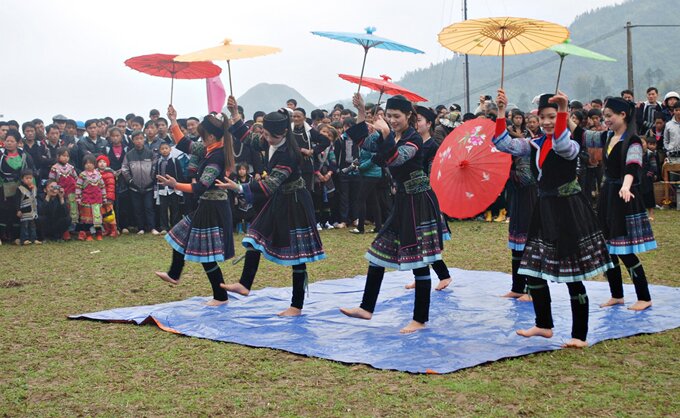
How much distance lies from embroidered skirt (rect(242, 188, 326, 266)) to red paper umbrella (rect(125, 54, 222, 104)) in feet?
7.04

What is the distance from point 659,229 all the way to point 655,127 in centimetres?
367

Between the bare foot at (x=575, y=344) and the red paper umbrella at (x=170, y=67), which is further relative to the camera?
the red paper umbrella at (x=170, y=67)

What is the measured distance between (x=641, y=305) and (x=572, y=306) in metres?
1.37

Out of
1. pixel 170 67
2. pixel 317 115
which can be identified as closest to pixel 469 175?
pixel 170 67

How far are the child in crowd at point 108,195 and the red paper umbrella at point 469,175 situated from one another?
789 centimetres

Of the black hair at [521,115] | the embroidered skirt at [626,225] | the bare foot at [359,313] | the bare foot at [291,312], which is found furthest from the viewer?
the black hair at [521,115]

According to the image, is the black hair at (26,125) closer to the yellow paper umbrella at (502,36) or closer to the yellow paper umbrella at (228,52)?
the yellow paper umbrella at (228,52)

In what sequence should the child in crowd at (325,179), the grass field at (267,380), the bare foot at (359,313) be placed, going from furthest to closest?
1. the child in crowd at (325,179)
2. the bare foot at (359,313)
3. the grass field at (267,380)

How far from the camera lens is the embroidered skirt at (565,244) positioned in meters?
5.39

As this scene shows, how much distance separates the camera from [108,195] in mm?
13180

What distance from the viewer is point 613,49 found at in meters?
122

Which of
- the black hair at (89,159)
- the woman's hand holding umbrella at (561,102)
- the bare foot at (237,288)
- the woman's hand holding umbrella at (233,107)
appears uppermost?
the woman's hand holding umbrella at (233,107)

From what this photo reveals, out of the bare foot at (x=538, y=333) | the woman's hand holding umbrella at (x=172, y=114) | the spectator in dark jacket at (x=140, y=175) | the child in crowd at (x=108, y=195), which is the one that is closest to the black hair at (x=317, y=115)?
the spectator in dark jacket at (x=140, y=175)

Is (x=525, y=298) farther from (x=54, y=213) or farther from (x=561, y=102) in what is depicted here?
(x=54, y=213)
